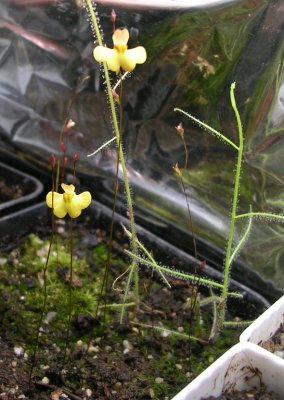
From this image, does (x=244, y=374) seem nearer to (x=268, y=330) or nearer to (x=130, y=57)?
(x=268, y=330)

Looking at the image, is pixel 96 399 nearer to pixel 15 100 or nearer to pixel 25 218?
pixel 25 218

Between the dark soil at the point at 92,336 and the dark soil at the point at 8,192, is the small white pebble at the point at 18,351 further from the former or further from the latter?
the dark soil at the point at 8,192

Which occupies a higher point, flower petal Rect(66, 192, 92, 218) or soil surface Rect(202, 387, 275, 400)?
flower petal Rect(66, 192, 92, 218)

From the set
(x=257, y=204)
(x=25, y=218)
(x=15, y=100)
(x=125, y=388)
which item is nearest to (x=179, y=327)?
(x=125, y=388)

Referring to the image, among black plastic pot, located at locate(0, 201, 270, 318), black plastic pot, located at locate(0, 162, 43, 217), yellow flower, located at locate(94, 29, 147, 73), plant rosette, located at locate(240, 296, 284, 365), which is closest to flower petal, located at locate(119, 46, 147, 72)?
yellow flower, located at locate(94, 29, 147, 73)

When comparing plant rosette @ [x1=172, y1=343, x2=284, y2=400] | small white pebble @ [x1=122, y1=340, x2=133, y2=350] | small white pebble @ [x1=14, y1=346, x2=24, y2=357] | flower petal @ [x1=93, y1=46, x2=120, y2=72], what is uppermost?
flower petal @ [x1=93, y1=46, x2=120, y2=72]

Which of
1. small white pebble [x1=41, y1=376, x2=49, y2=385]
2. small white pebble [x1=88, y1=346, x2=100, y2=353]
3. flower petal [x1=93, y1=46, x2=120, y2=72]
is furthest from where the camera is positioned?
small white pebble [x1=88, y1=346, x2=100, y2=353]

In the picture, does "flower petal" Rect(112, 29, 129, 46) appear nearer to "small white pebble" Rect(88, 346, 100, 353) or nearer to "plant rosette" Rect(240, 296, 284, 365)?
"plant rosette" Rect(240, 296, 284, 365)
